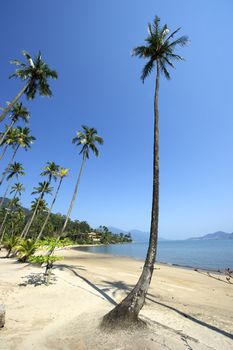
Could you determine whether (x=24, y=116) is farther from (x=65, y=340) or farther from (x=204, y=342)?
(x=204, y=342)

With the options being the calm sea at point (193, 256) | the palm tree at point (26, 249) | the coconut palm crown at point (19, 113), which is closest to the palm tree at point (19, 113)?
the coconut palm crown at point (19, 113)

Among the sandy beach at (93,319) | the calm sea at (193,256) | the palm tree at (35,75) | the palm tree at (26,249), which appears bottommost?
the sandy beach at (93,319)

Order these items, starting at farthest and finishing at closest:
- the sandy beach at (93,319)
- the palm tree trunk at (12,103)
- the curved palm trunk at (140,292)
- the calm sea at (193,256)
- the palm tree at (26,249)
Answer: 1. the calm sea at (193,256)
2. the palm tree at (26,249)
3. the palm tree trunk at (12,103)
4. the curved palm trunk at (140,292)
5. the sandy beach at (93,319)

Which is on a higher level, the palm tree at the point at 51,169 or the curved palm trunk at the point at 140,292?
the palm tree at the point at 51,169

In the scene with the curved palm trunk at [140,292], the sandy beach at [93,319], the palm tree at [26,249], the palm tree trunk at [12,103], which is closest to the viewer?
the sandy beach at [93,319]

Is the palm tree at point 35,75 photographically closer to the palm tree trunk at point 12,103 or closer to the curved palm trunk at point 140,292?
the palm tree trunk at point 12,103

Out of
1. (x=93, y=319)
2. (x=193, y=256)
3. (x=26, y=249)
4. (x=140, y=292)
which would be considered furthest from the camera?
(x=193, y=256)

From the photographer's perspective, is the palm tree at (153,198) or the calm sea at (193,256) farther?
the calm sea at (193,256)

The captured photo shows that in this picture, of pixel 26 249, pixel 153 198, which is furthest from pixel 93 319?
pixel 26 249

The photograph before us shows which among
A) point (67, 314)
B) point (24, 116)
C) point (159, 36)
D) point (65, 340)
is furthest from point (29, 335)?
point (24, 116)

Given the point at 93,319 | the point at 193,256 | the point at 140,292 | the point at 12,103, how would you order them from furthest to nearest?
the point at 193,256, the point at 12,103, the point at 93,319, the point at 140,292

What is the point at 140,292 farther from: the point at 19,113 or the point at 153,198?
the point at 19,113

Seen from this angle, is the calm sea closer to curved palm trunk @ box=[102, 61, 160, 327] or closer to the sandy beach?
the sandy beach

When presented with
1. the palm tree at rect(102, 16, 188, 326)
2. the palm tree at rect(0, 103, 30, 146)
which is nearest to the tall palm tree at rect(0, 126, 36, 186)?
the palm tree at rect(0, 103, 30, 146)
